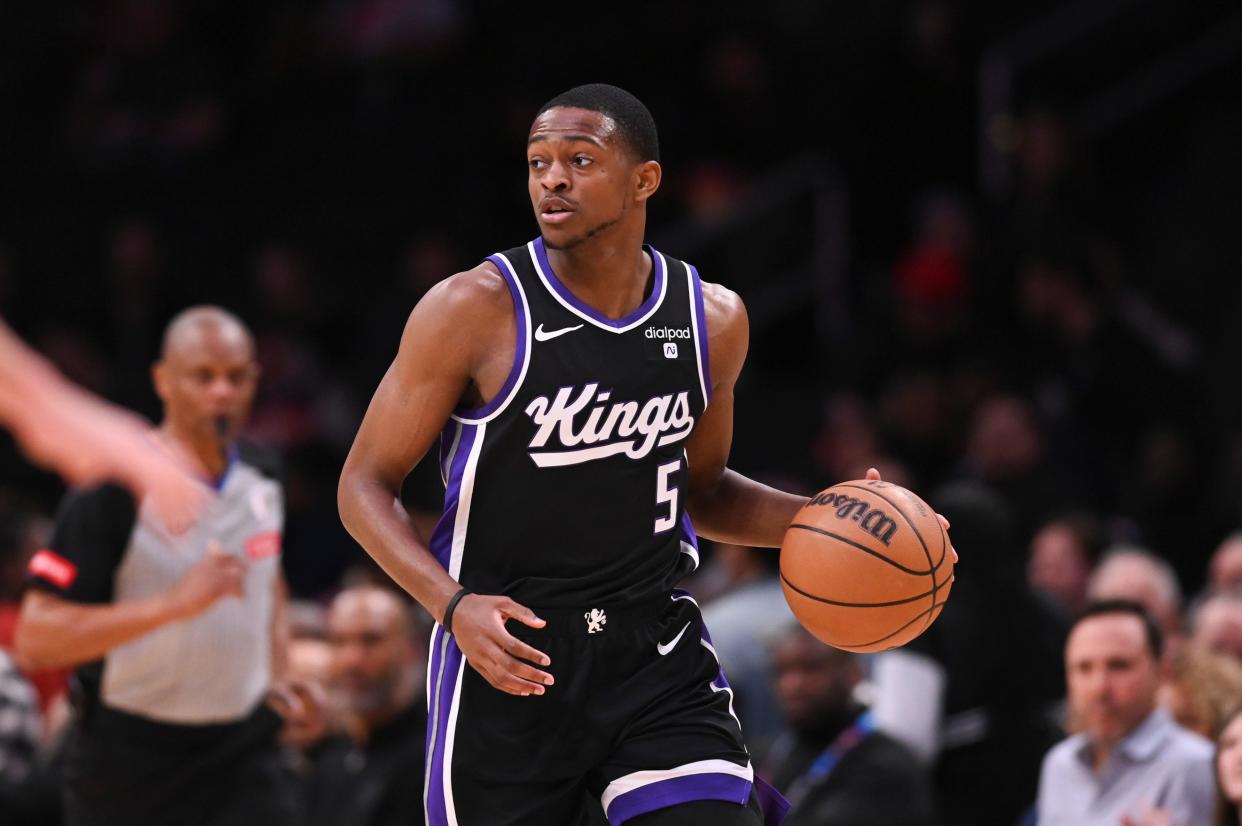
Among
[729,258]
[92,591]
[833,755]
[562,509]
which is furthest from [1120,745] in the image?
[729,258]

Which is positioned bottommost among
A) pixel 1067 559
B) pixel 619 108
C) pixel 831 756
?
pixel 831 756

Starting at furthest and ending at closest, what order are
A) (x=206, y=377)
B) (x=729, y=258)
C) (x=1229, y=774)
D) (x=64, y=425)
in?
(x=729, y=258)
(x=206, y=377)
(x=1229, y=774)
(x=64, y=425)

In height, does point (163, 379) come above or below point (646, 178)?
below

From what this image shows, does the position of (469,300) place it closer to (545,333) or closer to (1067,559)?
(545,333)

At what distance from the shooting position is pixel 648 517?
4.68 meters

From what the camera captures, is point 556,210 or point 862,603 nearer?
point 556,210

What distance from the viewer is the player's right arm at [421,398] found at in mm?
4473

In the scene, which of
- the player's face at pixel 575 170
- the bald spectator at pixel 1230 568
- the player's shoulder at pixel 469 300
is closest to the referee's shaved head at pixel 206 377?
the player's shoulder at pixel 469 300

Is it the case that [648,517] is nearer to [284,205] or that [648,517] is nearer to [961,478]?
[961,478]

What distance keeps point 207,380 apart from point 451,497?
72.9 inches

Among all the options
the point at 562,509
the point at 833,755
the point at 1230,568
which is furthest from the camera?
the point at 1230,568

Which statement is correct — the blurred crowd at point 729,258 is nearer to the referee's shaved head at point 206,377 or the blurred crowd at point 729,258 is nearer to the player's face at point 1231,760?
the referee's shaved head at point 206,377

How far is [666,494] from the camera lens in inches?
186

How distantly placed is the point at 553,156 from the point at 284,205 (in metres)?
9.87
